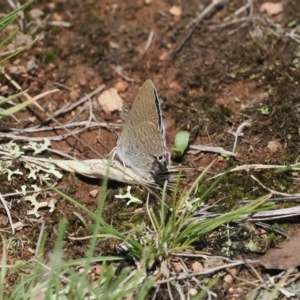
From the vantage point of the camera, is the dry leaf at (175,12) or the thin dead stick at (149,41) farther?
the dry leaf at (175,12)

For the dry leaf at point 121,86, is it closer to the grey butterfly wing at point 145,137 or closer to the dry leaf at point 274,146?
the grey butterfly wing at point 145,137

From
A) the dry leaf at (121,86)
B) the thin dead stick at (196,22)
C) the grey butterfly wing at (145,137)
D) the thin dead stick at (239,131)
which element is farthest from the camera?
the thin dead stick at (196,22)

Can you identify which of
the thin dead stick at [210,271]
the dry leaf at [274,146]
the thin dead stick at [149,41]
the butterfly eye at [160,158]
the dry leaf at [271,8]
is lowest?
the dry leaf at [274,146]

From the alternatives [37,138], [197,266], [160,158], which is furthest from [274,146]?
[37,138]

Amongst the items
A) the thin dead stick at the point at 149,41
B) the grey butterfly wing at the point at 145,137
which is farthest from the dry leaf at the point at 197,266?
the thin dead stick at the point at 149,41

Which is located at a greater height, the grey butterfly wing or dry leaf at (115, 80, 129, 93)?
the grey butterfly wing

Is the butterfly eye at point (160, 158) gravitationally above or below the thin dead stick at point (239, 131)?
above

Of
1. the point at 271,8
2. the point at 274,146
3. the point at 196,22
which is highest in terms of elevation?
the point at 196,22

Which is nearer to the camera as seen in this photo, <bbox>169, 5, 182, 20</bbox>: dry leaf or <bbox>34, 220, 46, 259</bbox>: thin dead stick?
<bbox>34, 220, 46, 259</bbox>: thin dead stick

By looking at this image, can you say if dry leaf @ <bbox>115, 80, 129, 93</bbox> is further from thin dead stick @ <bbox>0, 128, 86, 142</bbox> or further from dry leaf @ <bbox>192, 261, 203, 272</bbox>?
dry leaf @ <bbox>192, 261, 203, 272</bbox>

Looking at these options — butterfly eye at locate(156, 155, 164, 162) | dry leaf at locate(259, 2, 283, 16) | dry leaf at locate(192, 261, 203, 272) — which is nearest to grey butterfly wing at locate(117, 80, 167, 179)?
butterfly eye at locate(156, 155, 164, 162)

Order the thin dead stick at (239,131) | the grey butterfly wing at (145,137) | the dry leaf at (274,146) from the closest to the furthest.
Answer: the grey butterfly wing at (145,137)
the dry leaf at (274,146)
the thin dead stick at (239,131)

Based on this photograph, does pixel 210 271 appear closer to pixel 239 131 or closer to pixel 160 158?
pixel 160 158
